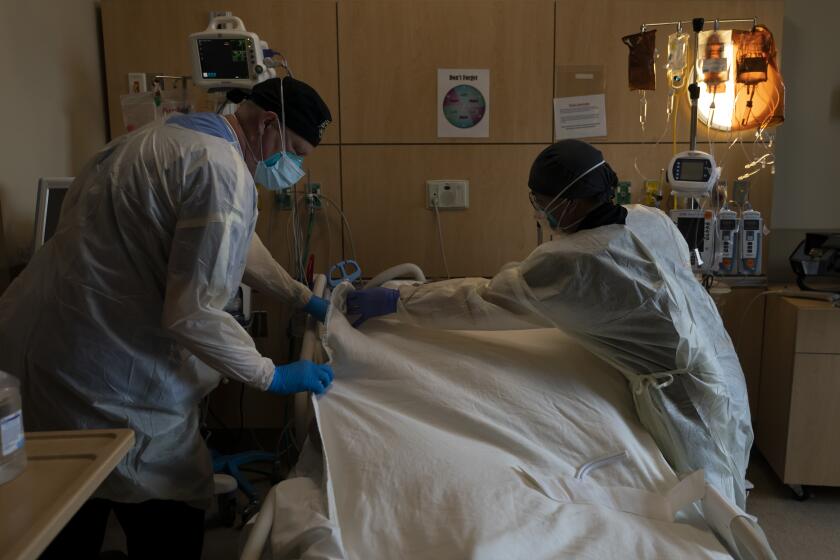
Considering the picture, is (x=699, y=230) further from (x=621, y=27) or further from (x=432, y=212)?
(x=432, y=212)

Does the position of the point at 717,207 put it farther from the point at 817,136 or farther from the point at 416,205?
the point at 416,205

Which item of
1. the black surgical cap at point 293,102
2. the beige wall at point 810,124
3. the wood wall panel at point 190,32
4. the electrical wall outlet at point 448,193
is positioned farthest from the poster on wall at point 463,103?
A: the beige wall at point 810,124

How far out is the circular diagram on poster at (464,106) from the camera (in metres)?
2.69

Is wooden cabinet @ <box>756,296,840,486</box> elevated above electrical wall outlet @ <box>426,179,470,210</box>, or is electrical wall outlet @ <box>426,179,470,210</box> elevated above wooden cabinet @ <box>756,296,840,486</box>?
electrical wall outlet @ <box>426,179,470,210</box>

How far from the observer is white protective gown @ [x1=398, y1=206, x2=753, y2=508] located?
151cm

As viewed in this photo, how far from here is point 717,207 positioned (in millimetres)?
2645

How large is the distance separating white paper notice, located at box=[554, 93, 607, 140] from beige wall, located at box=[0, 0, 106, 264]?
203 cm

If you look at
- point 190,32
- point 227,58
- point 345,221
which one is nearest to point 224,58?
point 227,58

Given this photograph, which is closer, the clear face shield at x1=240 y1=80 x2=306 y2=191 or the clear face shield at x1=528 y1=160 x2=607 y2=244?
the clear face shield at x1=240 y1=80 x2=306 y2=191

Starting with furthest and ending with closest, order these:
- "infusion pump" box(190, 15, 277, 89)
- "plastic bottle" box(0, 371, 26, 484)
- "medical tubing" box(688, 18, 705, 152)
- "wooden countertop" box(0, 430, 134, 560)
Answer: "medical tubing" box(688, 18, 705, 152) < "infusion pump" box(190, 15, 277, 89) < "plastic bottle" box(0, 371, 26, 484) < "wooden countertop" box(0, 430, 134, 560)

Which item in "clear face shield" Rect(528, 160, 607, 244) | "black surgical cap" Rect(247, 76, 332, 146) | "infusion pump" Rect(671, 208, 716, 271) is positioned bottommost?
"infusion pump" Rect(671, 208, 716, 271)

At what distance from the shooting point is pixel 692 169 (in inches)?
93.0

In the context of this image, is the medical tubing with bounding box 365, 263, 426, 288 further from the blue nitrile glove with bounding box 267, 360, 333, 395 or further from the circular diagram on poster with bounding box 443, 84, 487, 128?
the circular diagram on poster with bounding box 443, 84, 487, 128

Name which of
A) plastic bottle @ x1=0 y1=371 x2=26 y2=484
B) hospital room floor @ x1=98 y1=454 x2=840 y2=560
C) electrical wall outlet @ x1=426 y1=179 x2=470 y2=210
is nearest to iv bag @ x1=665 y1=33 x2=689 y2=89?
electrical wall outlet @ x1=426 y1=179 x2=470 y2=210
